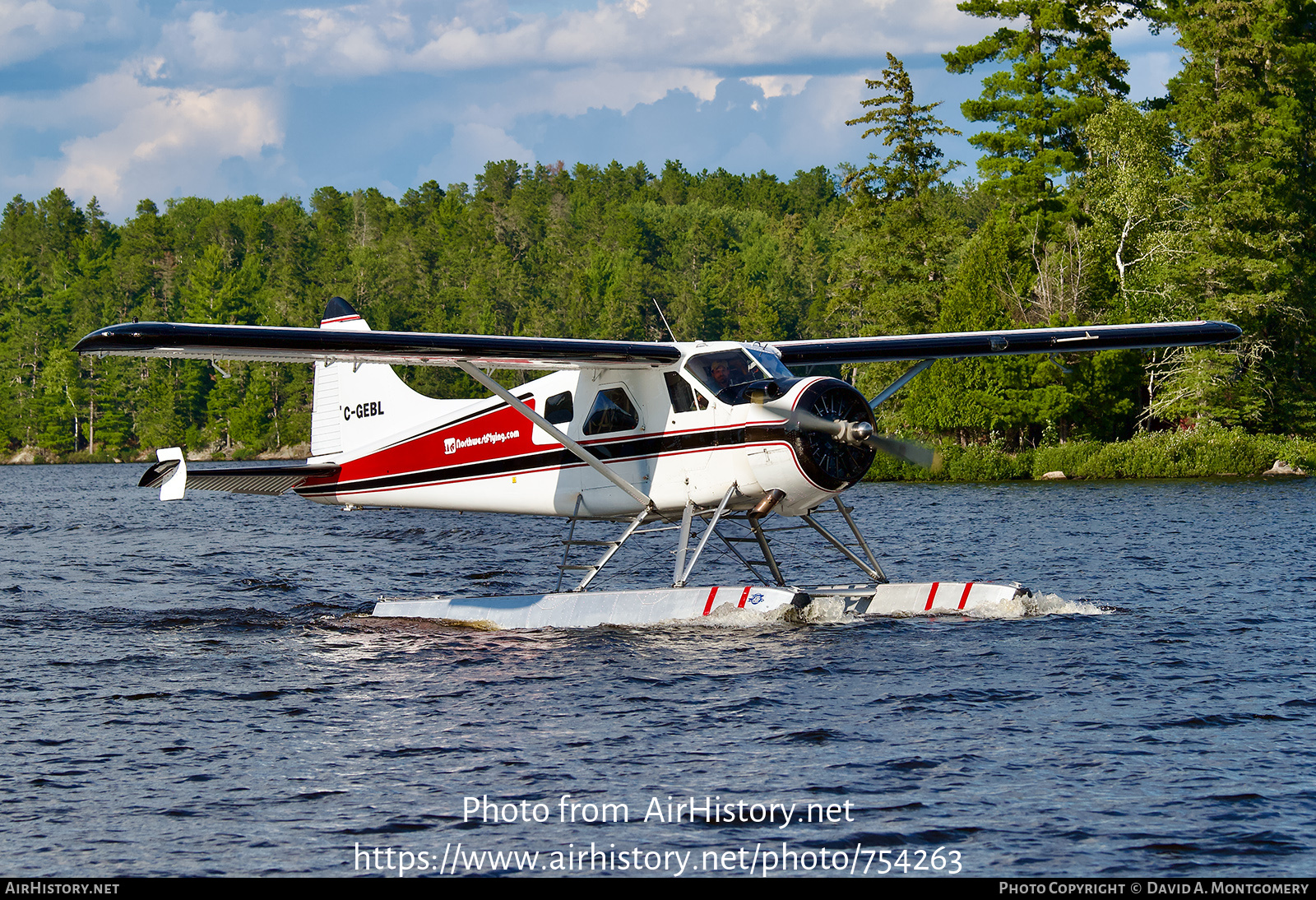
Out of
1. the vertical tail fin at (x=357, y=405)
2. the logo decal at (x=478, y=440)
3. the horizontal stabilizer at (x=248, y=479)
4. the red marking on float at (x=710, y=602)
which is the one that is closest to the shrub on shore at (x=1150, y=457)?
the vertical tail fin at (x=357, y=405)

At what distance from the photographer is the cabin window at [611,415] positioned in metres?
14.0

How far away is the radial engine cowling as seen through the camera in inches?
493

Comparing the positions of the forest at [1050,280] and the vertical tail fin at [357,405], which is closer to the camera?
the vertical tail fin at [357,405]

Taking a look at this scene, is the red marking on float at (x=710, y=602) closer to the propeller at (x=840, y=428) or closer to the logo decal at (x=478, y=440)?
the propeller at (x=840, y=428)

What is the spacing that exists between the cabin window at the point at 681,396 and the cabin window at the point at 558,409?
140 cm

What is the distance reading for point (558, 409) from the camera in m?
14.6

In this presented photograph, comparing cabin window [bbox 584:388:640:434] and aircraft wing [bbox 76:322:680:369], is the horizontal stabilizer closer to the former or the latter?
aircraft wing [bbox 76:322:680:369]

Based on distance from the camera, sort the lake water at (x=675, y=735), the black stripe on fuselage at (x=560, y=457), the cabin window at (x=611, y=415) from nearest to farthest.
→ 1. the lake water at (x=675, y=735)
2. the black stripe on fuselage at (x=560, y=457)
3. the cabin window at (x=611, y=415)

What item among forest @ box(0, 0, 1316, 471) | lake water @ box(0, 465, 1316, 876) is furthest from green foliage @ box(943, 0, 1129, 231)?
lake water @ box(0, 465, 1316, 876)

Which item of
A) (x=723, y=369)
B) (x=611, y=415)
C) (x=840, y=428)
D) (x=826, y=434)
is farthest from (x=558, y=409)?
(x=840, y=428)

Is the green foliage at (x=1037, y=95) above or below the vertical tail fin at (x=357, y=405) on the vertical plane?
above

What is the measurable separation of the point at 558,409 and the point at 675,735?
6.03m

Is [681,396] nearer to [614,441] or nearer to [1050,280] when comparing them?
[614,441]
